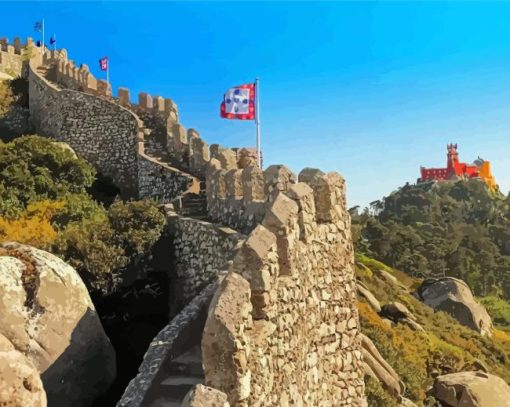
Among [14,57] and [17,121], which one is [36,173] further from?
[14,57]

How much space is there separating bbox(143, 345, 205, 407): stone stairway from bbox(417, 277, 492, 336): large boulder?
3230 cm

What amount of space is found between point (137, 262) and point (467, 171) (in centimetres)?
12689

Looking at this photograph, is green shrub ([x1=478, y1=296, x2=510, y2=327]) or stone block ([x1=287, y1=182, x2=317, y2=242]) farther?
green shrub ([x1=478, y1=296, x2=510, y2=327])

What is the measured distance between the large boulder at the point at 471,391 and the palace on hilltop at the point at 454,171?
113503 mm

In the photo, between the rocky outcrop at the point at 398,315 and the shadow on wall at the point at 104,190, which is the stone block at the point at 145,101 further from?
the rocky outcrop at the point at 398,315

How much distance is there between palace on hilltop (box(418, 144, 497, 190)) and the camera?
12788 centimetres

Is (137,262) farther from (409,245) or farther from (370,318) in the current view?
(409,245)

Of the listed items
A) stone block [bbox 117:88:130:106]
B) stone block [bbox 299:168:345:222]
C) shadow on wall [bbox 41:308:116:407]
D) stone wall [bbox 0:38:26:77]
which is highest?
stone wall [bbox 0:38:26:77]

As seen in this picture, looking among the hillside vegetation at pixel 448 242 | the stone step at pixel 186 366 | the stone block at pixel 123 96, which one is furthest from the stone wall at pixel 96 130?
the hillside vegetation at pixel 448 242

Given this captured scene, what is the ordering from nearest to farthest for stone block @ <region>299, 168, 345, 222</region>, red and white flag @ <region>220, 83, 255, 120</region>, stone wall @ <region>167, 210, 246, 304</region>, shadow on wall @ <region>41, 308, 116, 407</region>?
1. stone block @ <region>299, 168, 345, 222</region>
2. shadow on wall @ <region>41, 308, 116, 407</region>
3. stone wall @ <region>167, 210, 246, 304</region>
4. red and white flag @ <region>220, 83, 255, 120</region>

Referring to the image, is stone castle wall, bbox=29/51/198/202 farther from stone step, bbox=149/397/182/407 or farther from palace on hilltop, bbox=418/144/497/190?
palace on hilltop, bbox=418/144/497/190

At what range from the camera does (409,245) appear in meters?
59.7

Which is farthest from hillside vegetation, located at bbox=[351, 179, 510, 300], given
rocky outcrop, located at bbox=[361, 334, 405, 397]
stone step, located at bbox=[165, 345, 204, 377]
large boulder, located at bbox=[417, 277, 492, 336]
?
stone step, located at bbox=[165, 345, 204, 377]

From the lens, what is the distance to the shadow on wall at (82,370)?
1123 centimetres
